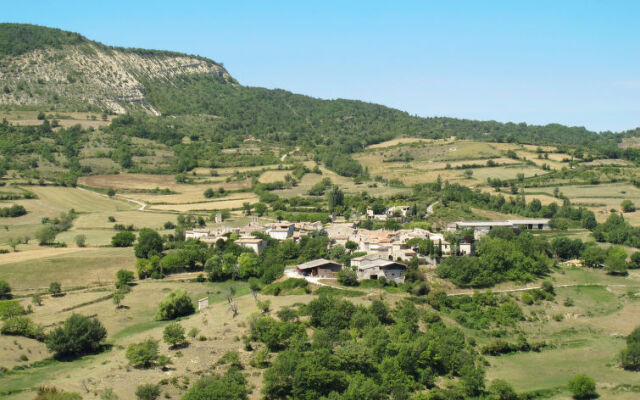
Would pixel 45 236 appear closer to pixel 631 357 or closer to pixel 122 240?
pixel 122 240

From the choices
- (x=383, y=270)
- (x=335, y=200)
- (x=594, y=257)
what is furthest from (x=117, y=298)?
(x=594, y=257)

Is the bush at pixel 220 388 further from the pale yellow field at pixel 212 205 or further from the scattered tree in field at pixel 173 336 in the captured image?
the pale yellow field at pixel 212 205

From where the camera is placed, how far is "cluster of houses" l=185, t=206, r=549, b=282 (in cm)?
5725

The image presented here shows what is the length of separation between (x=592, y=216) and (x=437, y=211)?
20.3m

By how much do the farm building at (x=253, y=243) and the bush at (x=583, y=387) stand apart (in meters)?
38.7

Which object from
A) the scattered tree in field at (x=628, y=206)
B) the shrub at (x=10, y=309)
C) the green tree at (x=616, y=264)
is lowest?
the shrub at (x=10, y=309)

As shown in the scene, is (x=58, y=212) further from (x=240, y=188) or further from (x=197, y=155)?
(x=197, y=155)

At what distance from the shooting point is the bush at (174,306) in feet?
164

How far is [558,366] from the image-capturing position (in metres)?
42.4

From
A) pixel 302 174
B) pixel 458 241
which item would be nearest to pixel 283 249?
pixel 458 241

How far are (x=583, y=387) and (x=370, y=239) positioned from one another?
33620mm

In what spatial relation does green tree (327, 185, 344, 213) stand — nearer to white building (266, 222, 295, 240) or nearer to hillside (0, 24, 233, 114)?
white building (266, 222, 295, 240)

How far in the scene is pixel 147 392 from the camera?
33906 millimetres

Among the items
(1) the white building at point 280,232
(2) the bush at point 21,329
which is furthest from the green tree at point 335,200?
(2) the bush at point 21,329
